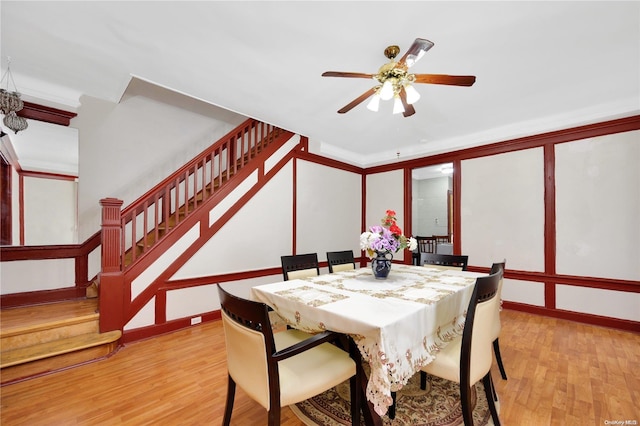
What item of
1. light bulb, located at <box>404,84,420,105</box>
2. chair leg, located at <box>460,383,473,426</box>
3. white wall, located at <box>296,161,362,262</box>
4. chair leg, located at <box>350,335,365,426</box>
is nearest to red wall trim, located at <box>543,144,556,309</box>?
light bulb, located at <box>404,84,420,105</box>

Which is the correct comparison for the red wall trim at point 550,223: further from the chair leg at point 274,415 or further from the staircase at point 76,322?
the staircase at point 76,322

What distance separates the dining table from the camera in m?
1.30

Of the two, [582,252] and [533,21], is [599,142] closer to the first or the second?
[582,252]

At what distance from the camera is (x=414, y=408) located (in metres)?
1.80

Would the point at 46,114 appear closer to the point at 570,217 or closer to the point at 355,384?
the point at 355,384

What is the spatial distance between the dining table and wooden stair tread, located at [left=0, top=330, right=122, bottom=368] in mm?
1617

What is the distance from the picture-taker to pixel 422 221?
784 centimetres

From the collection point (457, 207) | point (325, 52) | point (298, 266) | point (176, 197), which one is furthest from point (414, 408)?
point (457, 207)

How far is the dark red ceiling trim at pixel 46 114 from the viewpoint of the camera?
2.85 meters

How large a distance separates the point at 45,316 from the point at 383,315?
314 cm

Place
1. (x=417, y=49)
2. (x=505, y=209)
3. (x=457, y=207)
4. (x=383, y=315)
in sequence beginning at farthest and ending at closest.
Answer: (x=457, y=207)
(x=505, y=209)
(x=417, y=49)
(x=383, y=315)

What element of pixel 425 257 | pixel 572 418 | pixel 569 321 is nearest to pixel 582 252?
pixel 569 321

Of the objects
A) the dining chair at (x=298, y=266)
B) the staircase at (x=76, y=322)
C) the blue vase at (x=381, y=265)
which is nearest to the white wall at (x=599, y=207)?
the blue vase at (x=381, y=265)

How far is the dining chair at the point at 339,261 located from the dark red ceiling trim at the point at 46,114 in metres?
3.31
